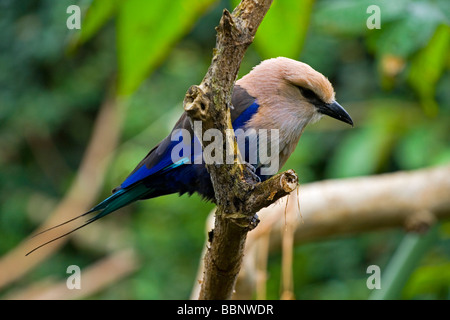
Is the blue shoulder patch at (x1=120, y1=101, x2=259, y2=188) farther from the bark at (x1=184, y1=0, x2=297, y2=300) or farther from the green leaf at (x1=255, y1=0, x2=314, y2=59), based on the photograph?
the bark at (x1=184, y1=0, x2=297, y2=300)

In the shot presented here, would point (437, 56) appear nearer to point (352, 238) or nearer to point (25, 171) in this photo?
point (352, 238)

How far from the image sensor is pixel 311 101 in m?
1.97

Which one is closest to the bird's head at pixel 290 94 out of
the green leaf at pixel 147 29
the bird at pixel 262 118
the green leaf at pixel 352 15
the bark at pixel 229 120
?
the bird at pixel 262 118

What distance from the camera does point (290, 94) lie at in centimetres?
197

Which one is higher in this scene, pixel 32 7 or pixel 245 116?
pixel 32 7

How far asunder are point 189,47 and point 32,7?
146cm

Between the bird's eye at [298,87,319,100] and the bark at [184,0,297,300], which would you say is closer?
the bark at [184,0,297,300]

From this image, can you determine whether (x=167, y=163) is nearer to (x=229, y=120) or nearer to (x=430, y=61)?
(x=229, y=120)

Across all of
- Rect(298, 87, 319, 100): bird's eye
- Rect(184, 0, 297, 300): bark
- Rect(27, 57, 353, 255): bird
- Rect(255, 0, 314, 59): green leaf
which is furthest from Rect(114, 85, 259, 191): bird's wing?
Rect(184, 0, 297, 300): bark

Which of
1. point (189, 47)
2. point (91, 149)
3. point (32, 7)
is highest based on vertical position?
point (32, 7)

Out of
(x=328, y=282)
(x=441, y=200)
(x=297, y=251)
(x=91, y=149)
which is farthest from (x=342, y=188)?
(x=91, y=149)

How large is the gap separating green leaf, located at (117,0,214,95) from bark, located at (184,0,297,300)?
23 centimetres

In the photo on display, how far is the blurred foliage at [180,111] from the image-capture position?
5.10 feet

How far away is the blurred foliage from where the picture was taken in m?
1.55
